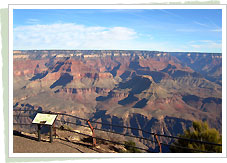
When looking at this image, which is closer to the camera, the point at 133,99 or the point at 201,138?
the point at 201,138

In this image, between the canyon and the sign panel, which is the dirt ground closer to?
the sign panel

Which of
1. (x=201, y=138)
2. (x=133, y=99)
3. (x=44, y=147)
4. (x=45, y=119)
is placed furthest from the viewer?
(x=133, y=99)

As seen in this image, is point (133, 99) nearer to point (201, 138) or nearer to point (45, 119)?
point (201, 138)

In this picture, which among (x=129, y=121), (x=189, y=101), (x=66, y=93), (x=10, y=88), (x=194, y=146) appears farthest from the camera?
(x=66, y=93)

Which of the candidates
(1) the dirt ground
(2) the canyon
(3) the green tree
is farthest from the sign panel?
(2) the canyon

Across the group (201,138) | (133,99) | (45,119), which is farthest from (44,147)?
(133,99)
